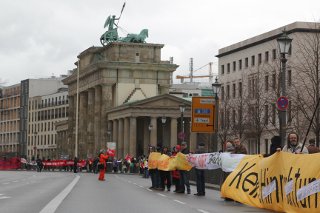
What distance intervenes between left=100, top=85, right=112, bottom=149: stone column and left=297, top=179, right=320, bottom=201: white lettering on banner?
123m

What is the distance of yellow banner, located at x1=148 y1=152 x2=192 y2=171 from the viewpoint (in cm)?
3262

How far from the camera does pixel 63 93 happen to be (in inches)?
7451

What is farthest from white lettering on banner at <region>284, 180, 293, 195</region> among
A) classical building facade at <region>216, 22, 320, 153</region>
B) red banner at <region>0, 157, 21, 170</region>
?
red banner at <region>0, 157, 21, 170</region>

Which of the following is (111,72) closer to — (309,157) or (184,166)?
(184,166)

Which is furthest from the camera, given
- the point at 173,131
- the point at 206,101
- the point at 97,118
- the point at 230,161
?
the point at 97,118

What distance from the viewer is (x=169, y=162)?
1345 inches

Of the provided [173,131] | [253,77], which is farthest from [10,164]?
[253,77]

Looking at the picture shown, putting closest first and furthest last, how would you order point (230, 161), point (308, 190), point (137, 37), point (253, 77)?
1. point (308, 190)
2. point (230, 161)
3. point (253, 77)
4. point (137, 37)

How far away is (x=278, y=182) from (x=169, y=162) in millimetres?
13494

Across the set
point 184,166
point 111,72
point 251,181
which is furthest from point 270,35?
point 251,181

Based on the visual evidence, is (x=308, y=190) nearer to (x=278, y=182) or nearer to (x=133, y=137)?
(x=278, y=182)

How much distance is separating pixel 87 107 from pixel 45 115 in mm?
34610

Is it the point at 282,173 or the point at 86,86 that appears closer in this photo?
the point at 282,173

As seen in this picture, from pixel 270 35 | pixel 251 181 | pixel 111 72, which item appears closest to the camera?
pixel 251 181
